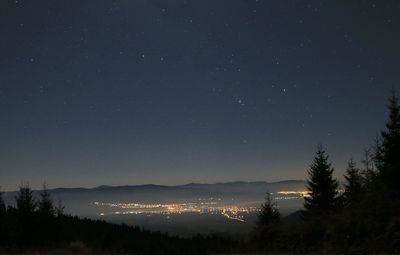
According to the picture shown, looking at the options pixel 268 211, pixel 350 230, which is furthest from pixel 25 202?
pixel 268 211

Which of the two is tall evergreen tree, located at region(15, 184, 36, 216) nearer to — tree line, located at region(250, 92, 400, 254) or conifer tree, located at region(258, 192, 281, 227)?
tree line, located at region(250, 92, 400, 254)

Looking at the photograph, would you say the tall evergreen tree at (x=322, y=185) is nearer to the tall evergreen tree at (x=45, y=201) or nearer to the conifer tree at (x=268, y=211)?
the conifer tree at (x=268, y=211)

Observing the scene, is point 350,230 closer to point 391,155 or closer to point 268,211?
point 391,155

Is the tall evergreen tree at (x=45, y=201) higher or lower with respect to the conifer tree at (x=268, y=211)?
Result: higher

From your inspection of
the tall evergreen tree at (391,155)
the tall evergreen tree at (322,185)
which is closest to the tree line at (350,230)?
the tall evergreen tree at (391,155)

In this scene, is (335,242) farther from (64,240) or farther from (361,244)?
(64,240)
